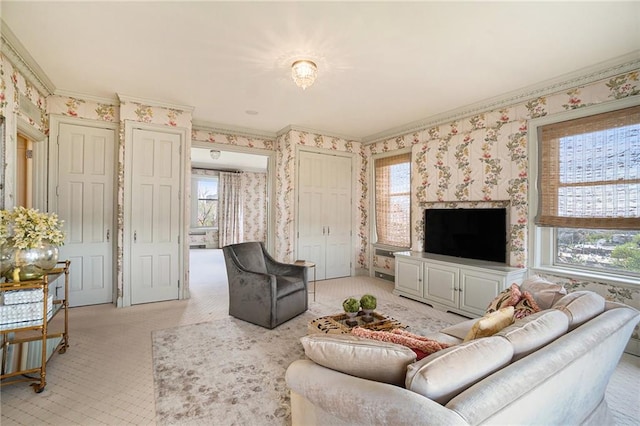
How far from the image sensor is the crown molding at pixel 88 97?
148 inches

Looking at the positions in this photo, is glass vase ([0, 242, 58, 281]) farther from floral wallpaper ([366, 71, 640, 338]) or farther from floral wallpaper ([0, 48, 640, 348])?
floral wallpaper ([366, 71, 640, 338])

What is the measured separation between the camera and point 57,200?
380cm

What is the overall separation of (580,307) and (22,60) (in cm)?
487

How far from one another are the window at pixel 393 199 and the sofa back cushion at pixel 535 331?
3.74 meters

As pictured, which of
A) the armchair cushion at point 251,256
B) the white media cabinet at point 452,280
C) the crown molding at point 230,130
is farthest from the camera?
the crown molding at point 230,130

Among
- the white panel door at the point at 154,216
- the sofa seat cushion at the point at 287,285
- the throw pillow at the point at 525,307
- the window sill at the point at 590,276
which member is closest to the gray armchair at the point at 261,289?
the sofa seat cushion at the point at 287,285

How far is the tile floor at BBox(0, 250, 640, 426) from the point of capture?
1897 millimetres

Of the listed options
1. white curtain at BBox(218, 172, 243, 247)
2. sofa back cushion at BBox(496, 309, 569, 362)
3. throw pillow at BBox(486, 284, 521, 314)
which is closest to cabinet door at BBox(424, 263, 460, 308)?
throw pillow at BBox(486, 284, 521, 314)

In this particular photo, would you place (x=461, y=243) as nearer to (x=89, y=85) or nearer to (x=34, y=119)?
(x=89, y=85)

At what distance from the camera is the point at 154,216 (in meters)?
4.13

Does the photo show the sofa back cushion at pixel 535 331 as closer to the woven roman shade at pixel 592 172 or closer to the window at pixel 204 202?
the woven roman shade at pixel 592 172

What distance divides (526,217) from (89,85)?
5429 mm

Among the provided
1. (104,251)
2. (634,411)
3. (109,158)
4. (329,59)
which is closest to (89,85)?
(109,158)

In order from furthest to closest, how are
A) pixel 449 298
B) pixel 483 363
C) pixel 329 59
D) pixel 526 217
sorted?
pixel 449 298 < pixel 526 217 < pixel 329 59 < pixel 483 363
